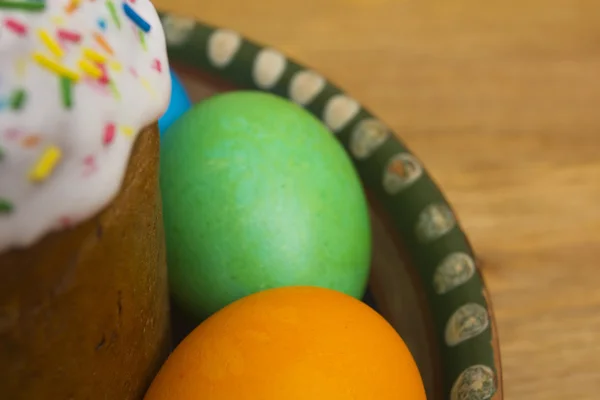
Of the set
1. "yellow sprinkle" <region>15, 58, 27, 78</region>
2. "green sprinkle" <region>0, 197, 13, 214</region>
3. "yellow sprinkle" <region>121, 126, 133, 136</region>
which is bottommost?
"green sprinkle" <region>0, 197, 13, 214</region>

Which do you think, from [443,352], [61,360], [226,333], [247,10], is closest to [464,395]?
[443,352]

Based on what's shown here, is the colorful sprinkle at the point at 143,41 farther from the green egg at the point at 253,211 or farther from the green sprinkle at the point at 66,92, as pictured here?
the green egg at the point at 253,211

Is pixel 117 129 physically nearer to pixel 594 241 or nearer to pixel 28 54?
pixel 28 54

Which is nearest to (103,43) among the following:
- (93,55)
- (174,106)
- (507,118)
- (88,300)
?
(93,55)

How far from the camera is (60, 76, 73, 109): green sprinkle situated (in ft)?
1.01

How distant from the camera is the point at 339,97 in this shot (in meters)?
0.70

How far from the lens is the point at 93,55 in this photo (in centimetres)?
33

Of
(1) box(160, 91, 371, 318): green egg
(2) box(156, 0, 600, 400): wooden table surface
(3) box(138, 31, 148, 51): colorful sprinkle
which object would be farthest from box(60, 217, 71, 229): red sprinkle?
(2) box(156, 0, 600, 400): wooden table surface

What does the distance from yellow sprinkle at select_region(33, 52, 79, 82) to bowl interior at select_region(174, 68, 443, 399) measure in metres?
0.33

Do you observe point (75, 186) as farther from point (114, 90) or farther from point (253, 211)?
point (253, 211)

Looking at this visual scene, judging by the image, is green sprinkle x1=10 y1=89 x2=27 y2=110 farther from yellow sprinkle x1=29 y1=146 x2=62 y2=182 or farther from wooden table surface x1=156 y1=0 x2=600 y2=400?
wooden table surface x1=156 y1=0 x2=600 y2=400

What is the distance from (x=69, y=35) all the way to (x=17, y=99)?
0.04m

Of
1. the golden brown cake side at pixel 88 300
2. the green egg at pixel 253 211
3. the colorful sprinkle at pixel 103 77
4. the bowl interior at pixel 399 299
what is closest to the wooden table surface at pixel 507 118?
the bowl interior at pixel 399 299

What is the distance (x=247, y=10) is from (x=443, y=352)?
2.14 feet
